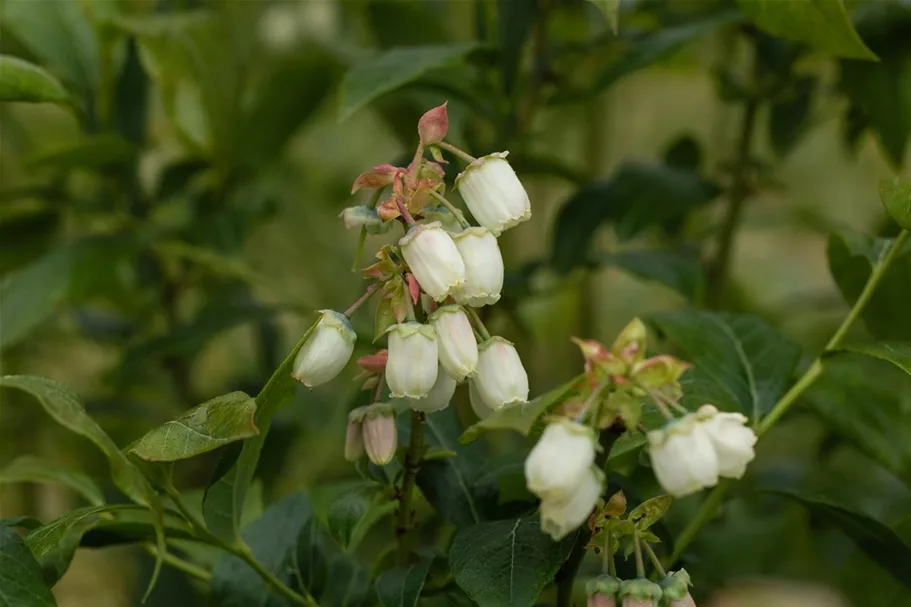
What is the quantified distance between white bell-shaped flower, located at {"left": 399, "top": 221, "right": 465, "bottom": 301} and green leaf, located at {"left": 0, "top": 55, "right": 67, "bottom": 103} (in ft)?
1.23

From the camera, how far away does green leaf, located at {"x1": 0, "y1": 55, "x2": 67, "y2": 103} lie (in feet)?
2.27

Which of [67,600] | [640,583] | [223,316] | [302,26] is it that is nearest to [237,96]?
[223,316]

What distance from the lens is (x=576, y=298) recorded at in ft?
4.83

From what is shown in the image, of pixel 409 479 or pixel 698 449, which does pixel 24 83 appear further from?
Result: pixel 698 449

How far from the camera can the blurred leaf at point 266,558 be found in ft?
2.07

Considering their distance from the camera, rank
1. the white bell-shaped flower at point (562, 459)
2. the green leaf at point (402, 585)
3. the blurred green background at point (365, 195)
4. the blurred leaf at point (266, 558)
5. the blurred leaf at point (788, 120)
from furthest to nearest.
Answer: the blurred leaf at point (788, 120) < the blurred green background at point (365, 195) < the blurred leaf at point (266, 558) < the green leaf at point (402, 585) < the white bell-shaped flower at point (562, 459)

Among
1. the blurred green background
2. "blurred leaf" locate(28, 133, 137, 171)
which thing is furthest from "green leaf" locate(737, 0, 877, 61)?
"blurred leaf" locate(28, 133, 137, 171)

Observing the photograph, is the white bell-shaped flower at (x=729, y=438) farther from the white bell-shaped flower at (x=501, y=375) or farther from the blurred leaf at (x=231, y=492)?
the blurred leaf at (x=231, y=492)

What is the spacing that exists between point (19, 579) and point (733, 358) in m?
0.44

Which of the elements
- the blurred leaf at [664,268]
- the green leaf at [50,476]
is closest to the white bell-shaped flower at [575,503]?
the green leaf at [50,476]

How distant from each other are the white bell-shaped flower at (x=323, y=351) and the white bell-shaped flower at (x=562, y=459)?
13cm

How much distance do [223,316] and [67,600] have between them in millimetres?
805

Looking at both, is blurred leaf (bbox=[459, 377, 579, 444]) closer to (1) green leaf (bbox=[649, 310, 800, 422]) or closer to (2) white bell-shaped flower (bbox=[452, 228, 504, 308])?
(2) white bell-shaped flower (bbox=[452, 228, 504, 308])

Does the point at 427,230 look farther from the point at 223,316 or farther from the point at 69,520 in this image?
the point at 223,316
